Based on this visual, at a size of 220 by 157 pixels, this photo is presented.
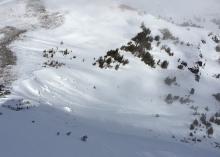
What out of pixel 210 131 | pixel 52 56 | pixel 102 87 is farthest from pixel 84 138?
pixel 52 56

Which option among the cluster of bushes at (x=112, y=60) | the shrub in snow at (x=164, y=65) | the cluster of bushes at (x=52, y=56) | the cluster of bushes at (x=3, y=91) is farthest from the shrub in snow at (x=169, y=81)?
the cluster of bushes at (x=3, y=91)

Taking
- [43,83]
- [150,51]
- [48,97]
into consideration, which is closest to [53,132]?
[48,97]

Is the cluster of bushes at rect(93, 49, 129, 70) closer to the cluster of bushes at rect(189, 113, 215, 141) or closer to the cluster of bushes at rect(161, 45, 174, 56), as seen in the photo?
the cluster of bushes at rect(161, 45, 174, 56)

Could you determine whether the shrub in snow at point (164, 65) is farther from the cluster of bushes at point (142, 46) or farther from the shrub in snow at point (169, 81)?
the shrub in snow at point (169, 81)

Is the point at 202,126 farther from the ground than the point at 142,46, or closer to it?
closer to it

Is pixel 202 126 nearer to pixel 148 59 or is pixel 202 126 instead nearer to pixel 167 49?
pixel 148 59

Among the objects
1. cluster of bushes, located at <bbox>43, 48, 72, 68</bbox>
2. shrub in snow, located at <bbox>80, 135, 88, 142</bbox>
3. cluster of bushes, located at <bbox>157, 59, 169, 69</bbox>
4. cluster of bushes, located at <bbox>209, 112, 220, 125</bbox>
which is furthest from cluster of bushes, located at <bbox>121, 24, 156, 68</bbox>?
shrub in snow, located at <bbox>80, 135, 88, 142</bbox>
